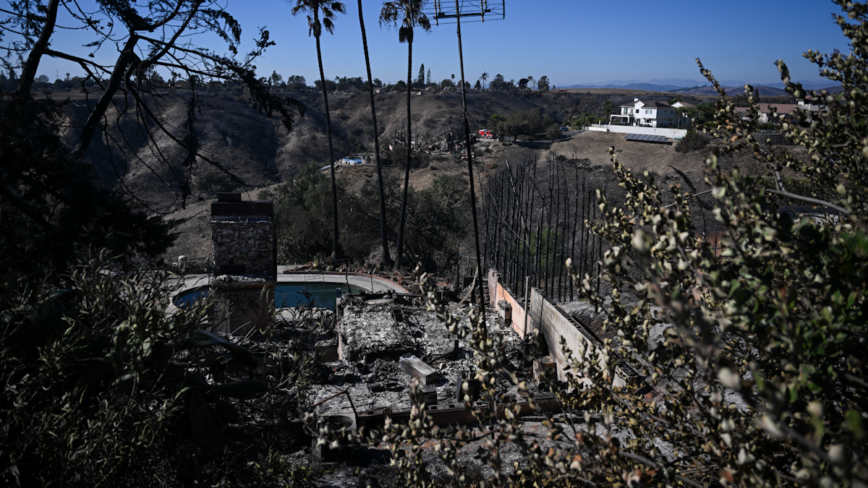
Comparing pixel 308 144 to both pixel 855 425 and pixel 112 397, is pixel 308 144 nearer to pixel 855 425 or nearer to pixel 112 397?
pixel 112 397

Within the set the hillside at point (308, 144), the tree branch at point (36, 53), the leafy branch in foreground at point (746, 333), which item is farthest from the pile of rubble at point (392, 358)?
the hillside at point (308, 144)

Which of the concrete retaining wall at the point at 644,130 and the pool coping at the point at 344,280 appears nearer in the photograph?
the pool coping at the point at 344,280

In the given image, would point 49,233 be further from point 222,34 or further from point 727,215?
point 727,215

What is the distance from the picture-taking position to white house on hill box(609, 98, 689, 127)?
52.4 metres

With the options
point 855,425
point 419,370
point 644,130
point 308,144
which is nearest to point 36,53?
point 419,370

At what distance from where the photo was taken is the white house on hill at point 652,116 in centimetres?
5236

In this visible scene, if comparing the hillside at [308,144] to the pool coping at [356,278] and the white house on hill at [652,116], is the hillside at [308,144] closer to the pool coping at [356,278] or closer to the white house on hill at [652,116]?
the pool coping at [356,278]

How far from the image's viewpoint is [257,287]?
13.5 m

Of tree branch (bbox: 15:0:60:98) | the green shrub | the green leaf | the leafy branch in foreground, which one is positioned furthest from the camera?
tree branch (bbox: 15:0:60:98)

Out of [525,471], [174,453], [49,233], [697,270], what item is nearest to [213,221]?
[49,233]

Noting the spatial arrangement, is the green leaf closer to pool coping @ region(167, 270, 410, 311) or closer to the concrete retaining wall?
pool coping @ region(167, 270, 410, 311)

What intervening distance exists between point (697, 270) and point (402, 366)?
8.47 metres

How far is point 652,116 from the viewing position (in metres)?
53.2

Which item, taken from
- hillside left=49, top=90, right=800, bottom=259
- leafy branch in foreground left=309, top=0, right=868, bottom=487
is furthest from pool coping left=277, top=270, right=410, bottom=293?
leafy branch in foreground left=309, top=0, right=868, bottom=487
